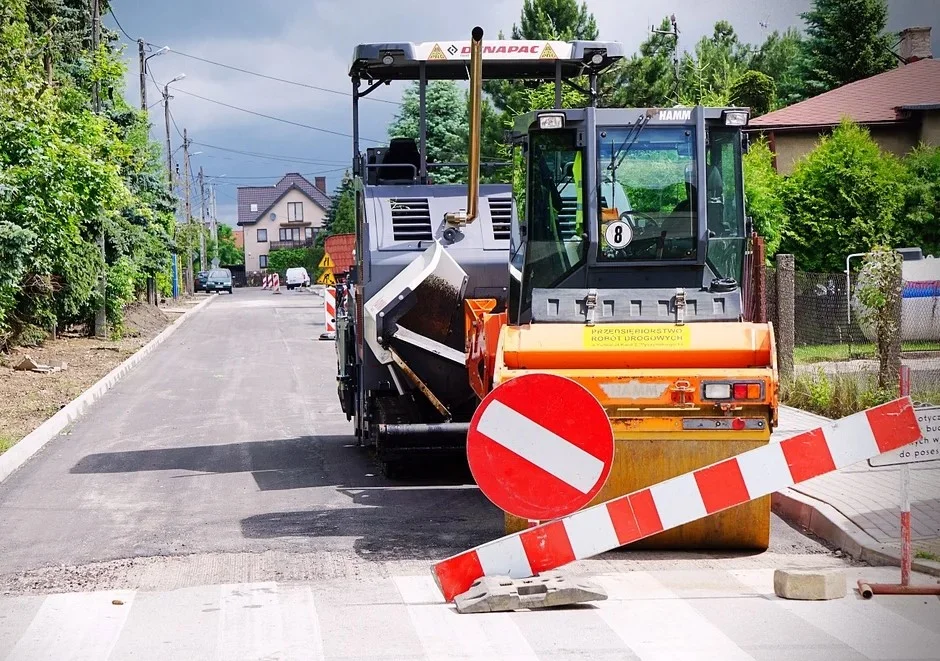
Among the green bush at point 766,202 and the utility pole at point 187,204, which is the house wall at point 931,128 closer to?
the green bush at point 766,202

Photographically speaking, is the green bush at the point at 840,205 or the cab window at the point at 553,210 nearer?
the cab window at the point at 553,210

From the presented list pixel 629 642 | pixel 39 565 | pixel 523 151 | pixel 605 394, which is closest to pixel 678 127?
pixel 523 151

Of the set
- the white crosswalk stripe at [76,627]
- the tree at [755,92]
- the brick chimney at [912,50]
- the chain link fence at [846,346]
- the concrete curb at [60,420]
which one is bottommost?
the concrete curb at [60,420]

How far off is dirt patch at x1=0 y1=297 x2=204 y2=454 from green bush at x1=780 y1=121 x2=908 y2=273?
15589 mm

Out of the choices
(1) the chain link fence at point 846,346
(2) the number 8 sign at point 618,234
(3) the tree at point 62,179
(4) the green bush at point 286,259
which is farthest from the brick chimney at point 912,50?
(4) the green bush at point 286,259

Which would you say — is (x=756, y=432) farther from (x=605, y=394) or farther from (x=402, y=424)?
(x=402, y=424)

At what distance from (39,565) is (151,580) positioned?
39.0 inches

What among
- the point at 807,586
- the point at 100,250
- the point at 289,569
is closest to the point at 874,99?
the point at 100,250

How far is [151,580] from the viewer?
25.3ft

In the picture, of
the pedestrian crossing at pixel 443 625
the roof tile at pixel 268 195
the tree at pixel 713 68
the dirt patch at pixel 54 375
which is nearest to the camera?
the pedestrian crossing at pixel 443 625

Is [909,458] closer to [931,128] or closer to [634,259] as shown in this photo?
[634,259]

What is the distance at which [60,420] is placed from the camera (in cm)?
1650

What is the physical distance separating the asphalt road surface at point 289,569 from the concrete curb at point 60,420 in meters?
0.21

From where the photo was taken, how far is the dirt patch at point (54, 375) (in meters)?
16.7
